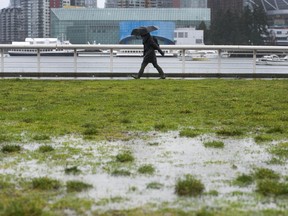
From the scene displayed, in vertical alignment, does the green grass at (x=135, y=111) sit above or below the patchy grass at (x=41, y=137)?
above

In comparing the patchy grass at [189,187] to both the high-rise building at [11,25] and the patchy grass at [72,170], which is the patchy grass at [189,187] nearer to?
the patchy grass at [72,170]

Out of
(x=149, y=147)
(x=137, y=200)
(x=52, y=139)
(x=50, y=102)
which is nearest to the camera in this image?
(x=137, y=200)

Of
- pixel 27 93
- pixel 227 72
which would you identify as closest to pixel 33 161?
pixel 27 93

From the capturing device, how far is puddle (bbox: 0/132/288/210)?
5.04m

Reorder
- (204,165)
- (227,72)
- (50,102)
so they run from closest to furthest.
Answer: (204,165) < (50,102) < (227,72)

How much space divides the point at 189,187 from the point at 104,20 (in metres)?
128

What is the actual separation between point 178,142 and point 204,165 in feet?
5.15

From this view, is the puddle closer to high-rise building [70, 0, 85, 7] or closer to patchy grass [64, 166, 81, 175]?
patchy grass [64, 166, 81, 175]

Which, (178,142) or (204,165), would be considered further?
(178,142)

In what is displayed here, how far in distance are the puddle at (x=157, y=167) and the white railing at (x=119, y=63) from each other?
1784 centimetres

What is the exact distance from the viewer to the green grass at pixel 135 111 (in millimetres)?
9188

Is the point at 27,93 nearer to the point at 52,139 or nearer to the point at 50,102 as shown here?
the point at 50,102

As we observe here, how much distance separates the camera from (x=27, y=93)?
52.5 ft

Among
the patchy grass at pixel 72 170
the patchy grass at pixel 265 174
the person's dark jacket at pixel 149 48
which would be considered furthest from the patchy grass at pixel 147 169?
the person's dark jacket at pixel 149 48
